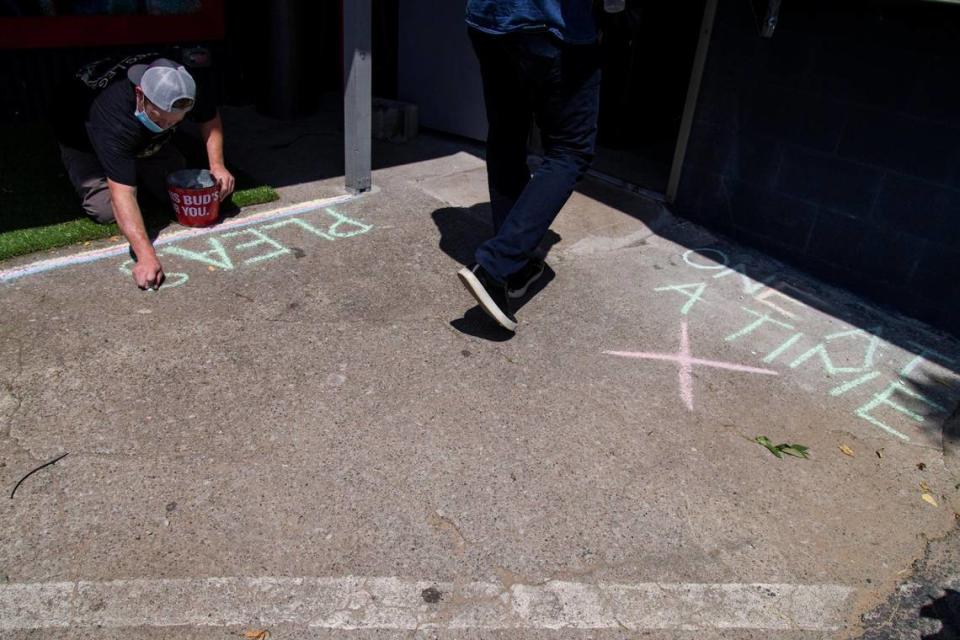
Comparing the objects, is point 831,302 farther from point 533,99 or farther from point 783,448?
point 533,99

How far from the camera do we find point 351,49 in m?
4.64

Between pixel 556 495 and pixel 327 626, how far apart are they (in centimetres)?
95

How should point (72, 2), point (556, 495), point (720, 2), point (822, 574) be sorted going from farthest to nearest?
point (72, 2) < point (720, 2) < point (556, 495) < point (822, 574)

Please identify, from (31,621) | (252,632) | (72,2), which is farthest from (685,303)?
(72,2)

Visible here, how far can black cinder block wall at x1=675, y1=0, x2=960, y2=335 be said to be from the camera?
3.87 meters

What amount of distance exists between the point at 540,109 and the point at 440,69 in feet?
10.2

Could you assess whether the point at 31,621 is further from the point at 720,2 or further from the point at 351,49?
the point at 720,2

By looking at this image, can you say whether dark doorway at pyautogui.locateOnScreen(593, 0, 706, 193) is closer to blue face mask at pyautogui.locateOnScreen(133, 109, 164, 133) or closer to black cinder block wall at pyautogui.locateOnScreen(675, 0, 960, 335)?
black cinder block wall at pyautogui.locateOnScreen(675, 0, 960, 335)

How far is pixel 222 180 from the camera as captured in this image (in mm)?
4469

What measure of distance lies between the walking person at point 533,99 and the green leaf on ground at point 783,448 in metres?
1.20

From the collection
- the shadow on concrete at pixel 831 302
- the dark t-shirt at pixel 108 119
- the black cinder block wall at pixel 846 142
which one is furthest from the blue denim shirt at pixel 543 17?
the dark t-shirt at pixel 108 119

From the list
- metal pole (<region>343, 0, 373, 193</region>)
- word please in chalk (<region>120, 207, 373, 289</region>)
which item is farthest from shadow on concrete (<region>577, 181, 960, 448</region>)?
word please in chalk (<region>120, 207, 373, 289</region>)

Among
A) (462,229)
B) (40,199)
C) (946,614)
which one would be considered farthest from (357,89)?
(946,614)

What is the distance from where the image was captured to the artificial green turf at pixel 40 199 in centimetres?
421
